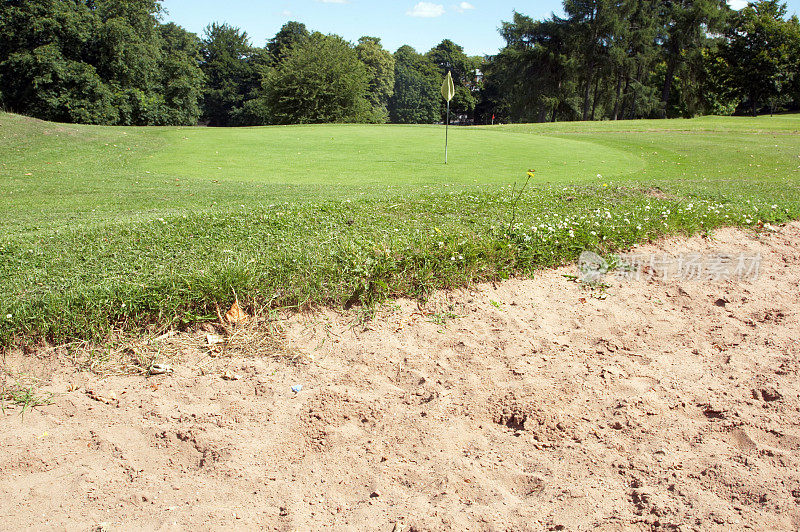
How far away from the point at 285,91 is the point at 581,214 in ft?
132

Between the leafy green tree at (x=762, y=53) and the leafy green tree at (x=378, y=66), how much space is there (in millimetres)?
37306

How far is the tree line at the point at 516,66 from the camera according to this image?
124 feet

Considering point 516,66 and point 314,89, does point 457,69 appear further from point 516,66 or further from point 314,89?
point 314,89

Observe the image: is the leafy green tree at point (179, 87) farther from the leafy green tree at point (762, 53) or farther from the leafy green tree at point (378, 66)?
the leafy green tree at point (762, 53)

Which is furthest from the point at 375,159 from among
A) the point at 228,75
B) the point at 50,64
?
the point at 228,75

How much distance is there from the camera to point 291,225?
4980 mm

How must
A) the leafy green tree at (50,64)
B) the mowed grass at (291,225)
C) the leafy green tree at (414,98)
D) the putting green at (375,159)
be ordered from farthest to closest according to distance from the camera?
the leafy green tree at (414,98) → the leafy green tree at (50,64) → the putting green at (375,159) → the mowed grass at (291,225)

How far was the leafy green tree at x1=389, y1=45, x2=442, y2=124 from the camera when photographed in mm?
73688

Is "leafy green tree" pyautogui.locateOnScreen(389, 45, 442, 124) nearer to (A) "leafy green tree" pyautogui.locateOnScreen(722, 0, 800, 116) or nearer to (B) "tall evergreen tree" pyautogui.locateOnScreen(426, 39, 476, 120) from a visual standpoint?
(B) "tall evergreen tree" pyautogui.locateOnScreen(426, 39, 476, 120)

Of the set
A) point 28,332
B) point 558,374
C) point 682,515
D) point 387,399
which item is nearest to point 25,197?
point 28,332

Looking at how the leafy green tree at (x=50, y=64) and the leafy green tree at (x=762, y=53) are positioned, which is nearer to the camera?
the leafy green tree at (x=50, y=64)

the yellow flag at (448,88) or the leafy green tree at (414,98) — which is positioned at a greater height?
the leafy green tree at (414,98)

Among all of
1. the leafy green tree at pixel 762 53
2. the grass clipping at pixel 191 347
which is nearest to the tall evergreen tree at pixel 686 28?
the leafy green tree at pixel 762 53

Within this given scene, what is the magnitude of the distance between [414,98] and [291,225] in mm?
72057
